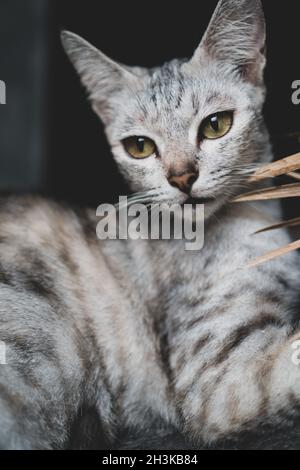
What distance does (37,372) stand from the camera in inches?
61.9

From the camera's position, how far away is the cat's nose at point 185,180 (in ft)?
5.41

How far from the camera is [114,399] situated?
1.78 metres

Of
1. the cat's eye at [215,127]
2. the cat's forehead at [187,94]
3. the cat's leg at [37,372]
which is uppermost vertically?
the cat's forehead at [187,94]

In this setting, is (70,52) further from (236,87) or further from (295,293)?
(295,293)

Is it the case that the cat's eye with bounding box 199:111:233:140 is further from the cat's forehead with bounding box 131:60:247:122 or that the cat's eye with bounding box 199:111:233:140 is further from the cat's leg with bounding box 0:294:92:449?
the cat's leg with bounding box 0:294:92:449

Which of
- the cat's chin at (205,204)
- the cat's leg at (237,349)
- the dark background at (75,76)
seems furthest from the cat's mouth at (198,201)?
the dark background at (75,76)

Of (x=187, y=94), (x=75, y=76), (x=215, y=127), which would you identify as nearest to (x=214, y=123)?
(x=215, y=127)

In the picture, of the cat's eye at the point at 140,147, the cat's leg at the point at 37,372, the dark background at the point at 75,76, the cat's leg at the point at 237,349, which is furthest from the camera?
the dark background at the point at 75,76

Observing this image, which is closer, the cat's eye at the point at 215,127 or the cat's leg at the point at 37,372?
the cat's leg at the point at 37,372

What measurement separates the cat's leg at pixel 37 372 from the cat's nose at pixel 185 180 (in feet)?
1.62

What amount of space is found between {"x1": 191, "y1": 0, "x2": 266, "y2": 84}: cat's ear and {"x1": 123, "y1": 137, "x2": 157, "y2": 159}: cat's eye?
0.29 m

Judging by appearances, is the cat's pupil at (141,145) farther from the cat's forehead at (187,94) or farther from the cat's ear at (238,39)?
the cat's ear at (238,39)

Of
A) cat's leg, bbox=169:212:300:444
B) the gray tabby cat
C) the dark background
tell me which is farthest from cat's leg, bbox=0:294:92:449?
the dark background

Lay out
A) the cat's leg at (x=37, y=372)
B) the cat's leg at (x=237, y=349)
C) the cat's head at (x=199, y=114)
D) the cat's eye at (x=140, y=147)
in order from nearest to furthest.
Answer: the cat's leg at (x=37, y=372) < the cat's leg at (x=237, y=349) < the cat's head at (x=199, y=114) < the cat's eye at (x=140, y=147)
